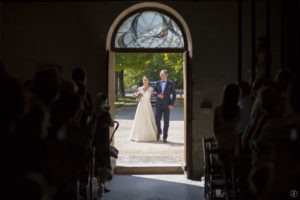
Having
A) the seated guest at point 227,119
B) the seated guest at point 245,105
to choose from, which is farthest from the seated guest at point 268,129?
the seated guest at point 245,105

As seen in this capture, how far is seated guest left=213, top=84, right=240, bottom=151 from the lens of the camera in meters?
4.15

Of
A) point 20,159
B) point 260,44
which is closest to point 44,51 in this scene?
point 260,44

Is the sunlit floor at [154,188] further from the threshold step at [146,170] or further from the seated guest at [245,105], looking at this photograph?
the seated guest at [245,105]

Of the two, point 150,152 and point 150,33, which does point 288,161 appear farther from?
point 150,152

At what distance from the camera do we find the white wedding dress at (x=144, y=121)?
1105 centimetres

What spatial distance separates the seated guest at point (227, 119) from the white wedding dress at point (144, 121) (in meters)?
6.65

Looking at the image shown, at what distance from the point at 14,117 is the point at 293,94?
6.55 ft

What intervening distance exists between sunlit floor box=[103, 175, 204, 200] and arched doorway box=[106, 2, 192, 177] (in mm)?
512

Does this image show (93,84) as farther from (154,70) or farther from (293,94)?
(154,70)

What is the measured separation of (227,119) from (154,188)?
273 cm

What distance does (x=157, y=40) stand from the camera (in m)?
7.89

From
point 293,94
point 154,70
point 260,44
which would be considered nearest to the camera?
point 293,94

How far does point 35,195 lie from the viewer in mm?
1736

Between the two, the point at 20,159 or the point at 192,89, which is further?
the point at 192,89
